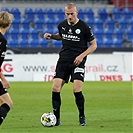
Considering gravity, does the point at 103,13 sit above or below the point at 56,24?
above

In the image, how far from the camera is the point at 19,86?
843 inches

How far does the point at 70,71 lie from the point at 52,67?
46.2 feet

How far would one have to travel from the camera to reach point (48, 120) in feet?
33.2

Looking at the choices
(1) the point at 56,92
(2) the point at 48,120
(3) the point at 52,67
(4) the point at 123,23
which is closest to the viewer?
(2) the point at 48,120

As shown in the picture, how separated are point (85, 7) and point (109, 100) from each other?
63.0 feet

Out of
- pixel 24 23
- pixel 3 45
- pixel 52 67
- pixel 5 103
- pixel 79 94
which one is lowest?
pixel 52 67

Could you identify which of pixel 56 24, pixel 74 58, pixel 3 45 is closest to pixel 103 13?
pixel 56 24

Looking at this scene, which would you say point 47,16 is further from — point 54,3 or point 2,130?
point 2,130

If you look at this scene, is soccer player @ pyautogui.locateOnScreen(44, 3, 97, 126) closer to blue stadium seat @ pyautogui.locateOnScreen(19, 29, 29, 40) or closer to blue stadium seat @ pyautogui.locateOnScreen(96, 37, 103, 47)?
blue stadium seat @ pyautogui.locateOnScreen(19, 29, 29, 40)

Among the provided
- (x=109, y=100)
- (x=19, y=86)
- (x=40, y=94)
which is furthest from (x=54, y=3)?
(x=109, y=100)

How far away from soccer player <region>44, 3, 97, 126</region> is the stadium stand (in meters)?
19.6

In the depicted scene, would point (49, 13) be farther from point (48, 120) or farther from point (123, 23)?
point (48, 120)

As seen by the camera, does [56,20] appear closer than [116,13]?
Yes

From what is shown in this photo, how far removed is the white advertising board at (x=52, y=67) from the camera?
24.2m
